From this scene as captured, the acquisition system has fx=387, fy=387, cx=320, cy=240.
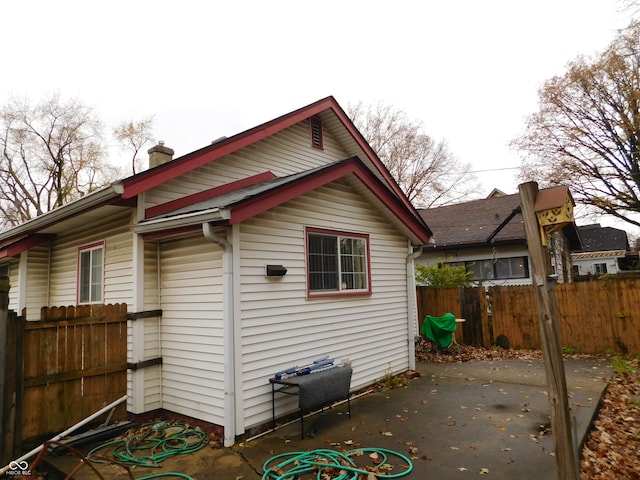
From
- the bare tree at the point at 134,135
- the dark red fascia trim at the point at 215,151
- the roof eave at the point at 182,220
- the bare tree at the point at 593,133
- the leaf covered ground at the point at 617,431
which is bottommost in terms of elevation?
the leaf covered ground at the point at 617,431

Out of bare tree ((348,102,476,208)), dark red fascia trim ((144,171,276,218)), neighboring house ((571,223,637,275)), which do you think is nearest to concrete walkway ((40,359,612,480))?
dark red fascia trim ((144,171,276,218))

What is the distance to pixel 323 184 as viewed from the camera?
6.20m

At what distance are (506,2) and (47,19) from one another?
11852 mm

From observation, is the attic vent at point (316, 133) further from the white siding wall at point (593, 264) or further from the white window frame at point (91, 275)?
the white siding wall at point (593, 264)

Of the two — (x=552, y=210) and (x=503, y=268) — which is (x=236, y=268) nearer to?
(x=552, y=210)

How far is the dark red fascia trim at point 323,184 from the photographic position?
16.3 feet

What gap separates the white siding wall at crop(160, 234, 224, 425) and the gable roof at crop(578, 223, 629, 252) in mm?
40824

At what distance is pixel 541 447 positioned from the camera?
14.5 feet

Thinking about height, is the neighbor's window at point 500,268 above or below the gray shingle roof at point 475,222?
below

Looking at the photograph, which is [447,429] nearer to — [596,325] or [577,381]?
[577,381]

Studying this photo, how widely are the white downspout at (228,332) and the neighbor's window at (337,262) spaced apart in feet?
5.28

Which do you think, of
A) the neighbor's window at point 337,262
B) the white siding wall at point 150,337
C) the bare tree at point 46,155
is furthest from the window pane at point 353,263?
the bare tree at point 46,155

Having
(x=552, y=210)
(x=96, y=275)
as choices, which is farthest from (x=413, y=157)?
(x=552, y=210)

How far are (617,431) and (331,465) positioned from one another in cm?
383
